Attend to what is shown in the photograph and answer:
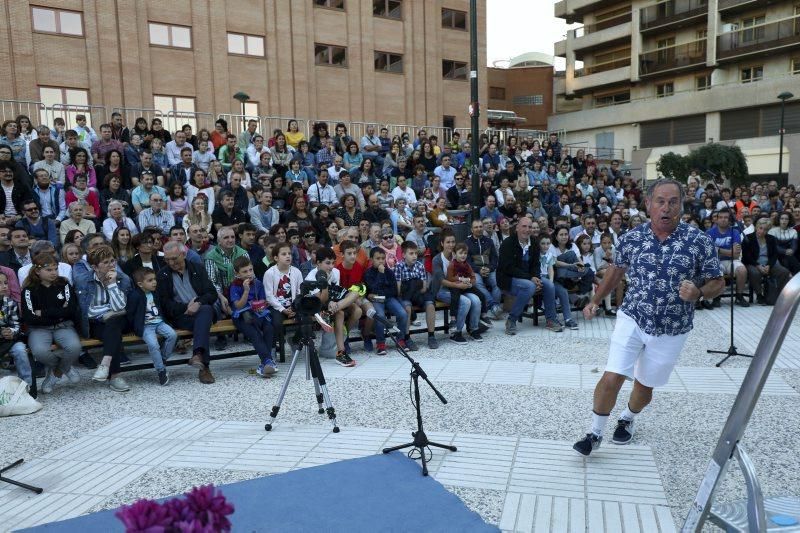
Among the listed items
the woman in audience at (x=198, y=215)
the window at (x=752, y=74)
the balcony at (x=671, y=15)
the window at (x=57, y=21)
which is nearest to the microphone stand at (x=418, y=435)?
the woman in audience at (x=198, y=215)

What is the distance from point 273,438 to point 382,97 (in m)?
24.4

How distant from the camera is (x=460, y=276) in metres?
9.02

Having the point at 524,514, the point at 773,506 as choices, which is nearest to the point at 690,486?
the point at 524,514

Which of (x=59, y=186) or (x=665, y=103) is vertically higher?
(x=665, y=103)

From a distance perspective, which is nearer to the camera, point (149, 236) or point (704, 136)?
point (149, 236)

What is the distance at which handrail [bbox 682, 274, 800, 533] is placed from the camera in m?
2.15

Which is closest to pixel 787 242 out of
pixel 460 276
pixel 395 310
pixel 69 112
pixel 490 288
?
pixel 490 288

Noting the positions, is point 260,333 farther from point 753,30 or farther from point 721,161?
point 753,30

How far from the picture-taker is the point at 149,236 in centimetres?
803

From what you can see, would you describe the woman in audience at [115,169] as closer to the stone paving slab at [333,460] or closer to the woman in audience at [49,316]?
the woman in audience at [49,316]

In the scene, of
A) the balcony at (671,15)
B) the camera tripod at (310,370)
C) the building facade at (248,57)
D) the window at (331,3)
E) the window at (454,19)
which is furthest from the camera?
the balcony at (671,15)

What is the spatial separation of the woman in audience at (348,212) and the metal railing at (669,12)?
3490cm

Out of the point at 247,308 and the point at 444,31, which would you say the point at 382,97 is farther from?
the point at 247,308

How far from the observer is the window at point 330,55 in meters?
26.1
